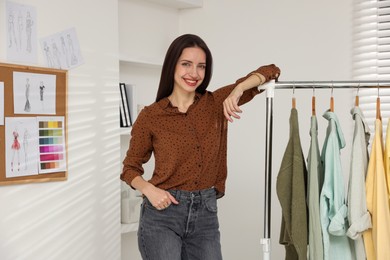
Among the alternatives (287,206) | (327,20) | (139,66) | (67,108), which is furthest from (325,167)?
(139,66)

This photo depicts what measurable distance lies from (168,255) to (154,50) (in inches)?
77.3

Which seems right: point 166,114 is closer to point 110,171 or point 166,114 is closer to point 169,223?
point 169,223

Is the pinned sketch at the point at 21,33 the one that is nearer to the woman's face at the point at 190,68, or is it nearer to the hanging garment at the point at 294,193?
the woman's face at the point at 190,68

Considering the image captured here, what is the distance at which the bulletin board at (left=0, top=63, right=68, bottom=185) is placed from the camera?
101 inches

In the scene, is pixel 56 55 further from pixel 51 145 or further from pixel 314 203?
pixel 314 203

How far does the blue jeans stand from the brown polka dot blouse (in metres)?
0.05

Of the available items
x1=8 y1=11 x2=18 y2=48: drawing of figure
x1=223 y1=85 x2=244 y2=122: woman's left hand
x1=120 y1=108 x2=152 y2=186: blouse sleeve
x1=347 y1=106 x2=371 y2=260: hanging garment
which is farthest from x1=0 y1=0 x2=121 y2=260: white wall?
x1=347 y1=106 x2=371 y2=260: hanging garment

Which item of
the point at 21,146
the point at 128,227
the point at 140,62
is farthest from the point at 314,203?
the point at 140,62

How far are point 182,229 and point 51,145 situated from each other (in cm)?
95

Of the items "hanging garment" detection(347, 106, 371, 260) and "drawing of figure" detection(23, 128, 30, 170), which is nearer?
"hanging garment" detection(347, 106, 371, 260)

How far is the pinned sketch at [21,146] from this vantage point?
2.57 metres

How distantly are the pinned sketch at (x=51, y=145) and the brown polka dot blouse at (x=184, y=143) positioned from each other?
669 mm

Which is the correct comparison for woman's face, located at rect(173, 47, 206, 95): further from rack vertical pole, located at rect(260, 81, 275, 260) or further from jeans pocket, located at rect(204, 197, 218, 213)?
jeans pocket, located at rect(204, 197, 218, 213)

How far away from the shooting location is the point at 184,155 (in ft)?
7.01
